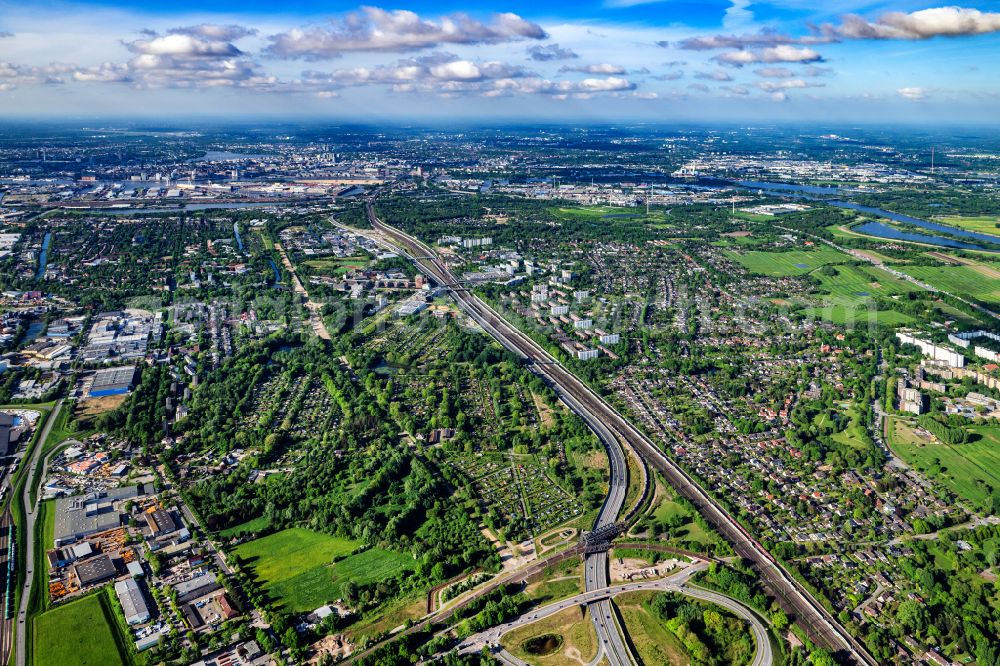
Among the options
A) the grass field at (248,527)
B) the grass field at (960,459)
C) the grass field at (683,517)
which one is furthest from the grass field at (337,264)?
the grass field at (960,459)

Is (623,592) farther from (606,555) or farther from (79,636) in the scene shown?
(79,636)

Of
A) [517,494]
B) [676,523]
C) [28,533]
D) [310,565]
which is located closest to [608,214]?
[517,494]

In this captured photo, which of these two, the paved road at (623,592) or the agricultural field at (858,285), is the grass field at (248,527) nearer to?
the paved road at (623,592)

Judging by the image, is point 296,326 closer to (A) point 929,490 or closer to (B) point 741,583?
(B) point 741,583

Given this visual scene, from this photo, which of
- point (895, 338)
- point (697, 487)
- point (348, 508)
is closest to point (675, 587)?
point (697, 487)

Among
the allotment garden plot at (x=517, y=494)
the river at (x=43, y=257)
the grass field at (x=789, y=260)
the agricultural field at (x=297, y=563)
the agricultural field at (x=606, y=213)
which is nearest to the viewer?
the agricultural field at (x=297, y=563)

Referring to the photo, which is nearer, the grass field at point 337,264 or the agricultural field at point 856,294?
the agricultural field at point 856,294
